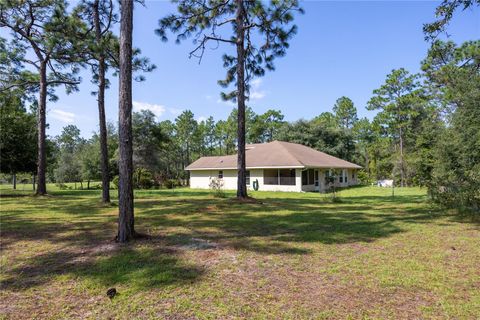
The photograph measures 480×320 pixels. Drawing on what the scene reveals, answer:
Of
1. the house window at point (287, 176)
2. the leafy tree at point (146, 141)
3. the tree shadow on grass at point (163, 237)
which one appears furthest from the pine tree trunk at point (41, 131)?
the house window at point (287, 176)

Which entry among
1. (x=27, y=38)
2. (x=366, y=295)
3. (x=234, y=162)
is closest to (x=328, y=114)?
(x=234, y=162)

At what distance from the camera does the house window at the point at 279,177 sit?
2338 cm

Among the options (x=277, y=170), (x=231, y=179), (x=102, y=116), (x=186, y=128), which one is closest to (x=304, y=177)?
(x=277, y=170)

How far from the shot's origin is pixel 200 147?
5466 centimetres

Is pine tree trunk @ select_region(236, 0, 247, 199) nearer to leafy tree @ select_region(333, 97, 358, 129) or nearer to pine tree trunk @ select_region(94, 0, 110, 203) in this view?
pine tree trunk @ select_region(94, 0, 110, 203)

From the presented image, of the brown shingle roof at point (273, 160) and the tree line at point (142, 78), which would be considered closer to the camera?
the tree line at point (142, 78)

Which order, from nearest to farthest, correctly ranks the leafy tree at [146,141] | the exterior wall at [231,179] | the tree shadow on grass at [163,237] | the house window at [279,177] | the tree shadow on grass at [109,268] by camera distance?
the tree shadow on grass at [109,268]
the tree shadow on grass at [163,237]
the exterior wall at [231,179]
the house window at [279,177]
the leafy tree at [146,141]

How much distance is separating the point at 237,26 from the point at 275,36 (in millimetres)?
1835

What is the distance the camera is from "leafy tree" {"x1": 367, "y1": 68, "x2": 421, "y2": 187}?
111 feet

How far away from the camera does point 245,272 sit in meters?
4.04

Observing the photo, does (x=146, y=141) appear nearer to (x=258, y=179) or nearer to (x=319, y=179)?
(x=258, y=179)

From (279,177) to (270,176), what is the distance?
111 centimetres

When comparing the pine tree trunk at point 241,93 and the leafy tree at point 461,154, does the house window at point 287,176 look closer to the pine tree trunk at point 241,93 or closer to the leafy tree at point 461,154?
the pine tree trunk at point 241,93

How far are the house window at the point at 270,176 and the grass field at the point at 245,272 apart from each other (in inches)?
664
